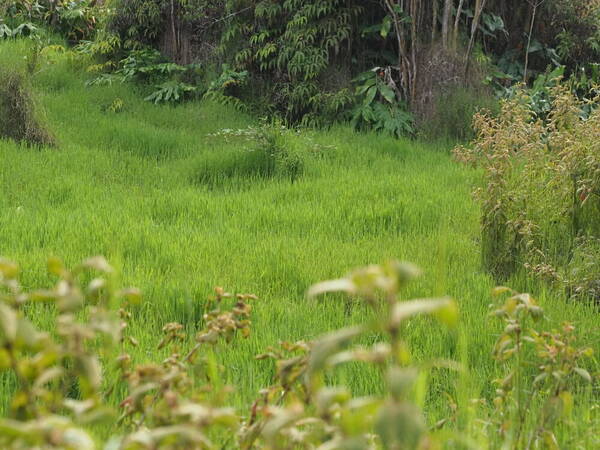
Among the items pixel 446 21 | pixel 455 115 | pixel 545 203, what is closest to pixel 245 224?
pixel 545 203

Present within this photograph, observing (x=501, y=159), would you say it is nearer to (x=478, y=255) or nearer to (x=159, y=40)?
(x=478, y=255)

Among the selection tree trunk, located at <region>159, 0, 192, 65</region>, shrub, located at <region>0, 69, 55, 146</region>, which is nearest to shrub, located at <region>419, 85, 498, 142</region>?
tree trunk, located at <region>159, 0, 192, 65</region>

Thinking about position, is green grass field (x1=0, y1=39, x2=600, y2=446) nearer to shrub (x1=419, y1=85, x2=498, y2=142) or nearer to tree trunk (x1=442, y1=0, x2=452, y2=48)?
shrub (x1=419, y1=85, x2=498, y2=142)

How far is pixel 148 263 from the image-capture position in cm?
490

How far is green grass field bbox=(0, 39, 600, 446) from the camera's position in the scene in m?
3.91

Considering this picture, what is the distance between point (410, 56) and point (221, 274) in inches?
→ 234

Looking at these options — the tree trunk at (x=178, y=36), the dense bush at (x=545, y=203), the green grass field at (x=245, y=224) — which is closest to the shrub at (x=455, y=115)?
the green grass field at (x=245, y=224)

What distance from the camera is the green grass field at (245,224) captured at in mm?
3910

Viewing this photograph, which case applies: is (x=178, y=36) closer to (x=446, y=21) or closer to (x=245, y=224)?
(x=446, y=21)

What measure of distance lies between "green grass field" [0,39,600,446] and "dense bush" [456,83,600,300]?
198mm

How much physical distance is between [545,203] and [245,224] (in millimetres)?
2256

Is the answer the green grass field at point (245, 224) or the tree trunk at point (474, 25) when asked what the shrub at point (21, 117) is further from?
the tree trunk at point (474, 25)

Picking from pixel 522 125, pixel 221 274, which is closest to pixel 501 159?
pixel 522 125

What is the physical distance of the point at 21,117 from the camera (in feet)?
25.9
